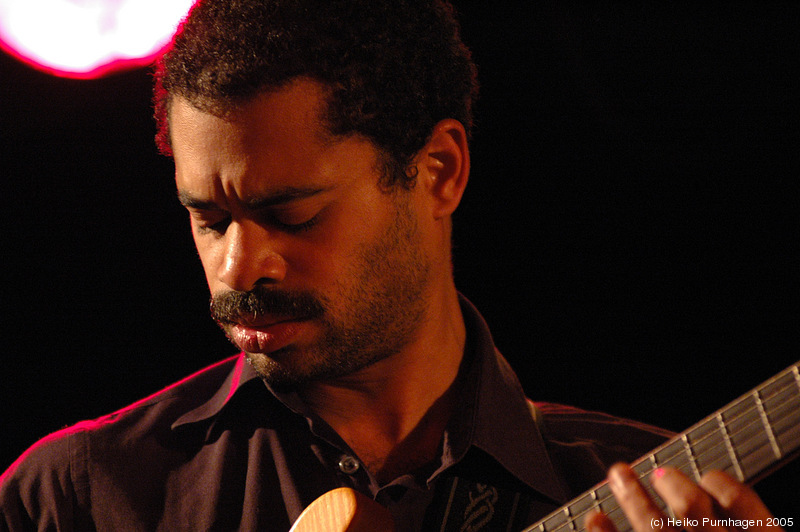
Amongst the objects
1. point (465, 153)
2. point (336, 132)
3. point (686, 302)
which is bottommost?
point (686, 302)

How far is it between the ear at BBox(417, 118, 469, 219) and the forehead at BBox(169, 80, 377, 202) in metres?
0.28

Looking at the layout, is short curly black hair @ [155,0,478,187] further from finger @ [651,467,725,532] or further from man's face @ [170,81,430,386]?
finger @ [651,467,725,532]

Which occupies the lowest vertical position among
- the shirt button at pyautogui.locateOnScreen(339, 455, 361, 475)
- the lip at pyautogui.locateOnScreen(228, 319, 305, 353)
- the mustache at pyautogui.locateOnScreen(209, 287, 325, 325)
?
the shirt button at pyautogui.locateOnScreen(339, 455, 361, 475)

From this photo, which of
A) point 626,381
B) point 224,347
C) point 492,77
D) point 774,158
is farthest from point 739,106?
point 224,347

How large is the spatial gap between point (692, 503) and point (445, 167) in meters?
0.92

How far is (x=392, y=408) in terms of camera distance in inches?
64.5

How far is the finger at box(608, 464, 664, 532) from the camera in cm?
108

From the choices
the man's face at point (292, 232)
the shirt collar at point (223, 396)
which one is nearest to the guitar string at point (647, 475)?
the man's face at point (292, 232)

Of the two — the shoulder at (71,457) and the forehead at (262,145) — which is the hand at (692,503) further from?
the shoulder at (71,457)

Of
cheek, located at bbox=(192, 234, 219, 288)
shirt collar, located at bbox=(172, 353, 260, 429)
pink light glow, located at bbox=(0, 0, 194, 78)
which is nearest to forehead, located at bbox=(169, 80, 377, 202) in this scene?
cheek, located at bbox=(192, 234, 219, 288)

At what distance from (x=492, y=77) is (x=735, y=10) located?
0.77 metres

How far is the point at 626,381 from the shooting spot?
91.0 inches

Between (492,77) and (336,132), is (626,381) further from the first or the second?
(336,132)

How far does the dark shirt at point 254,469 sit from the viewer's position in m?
1.46
